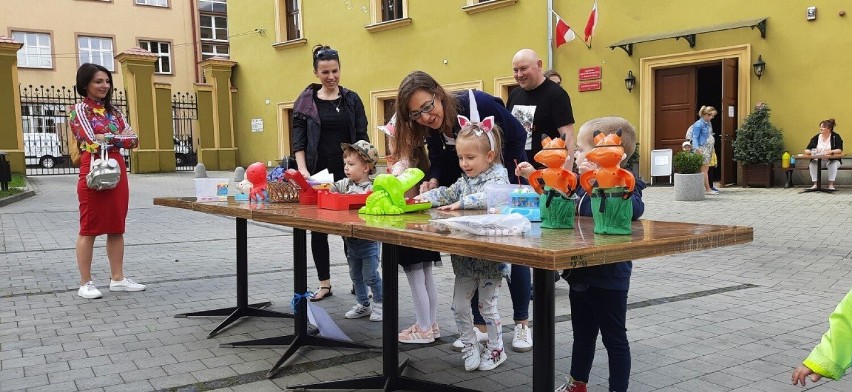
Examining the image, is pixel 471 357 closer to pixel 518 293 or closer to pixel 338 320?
pixel 518 293

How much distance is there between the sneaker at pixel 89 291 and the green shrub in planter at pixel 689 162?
8.75 m

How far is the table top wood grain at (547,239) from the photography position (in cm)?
178

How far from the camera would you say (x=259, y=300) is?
493cm

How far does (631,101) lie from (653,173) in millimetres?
1501

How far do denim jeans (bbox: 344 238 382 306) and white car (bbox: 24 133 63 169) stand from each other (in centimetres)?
2569

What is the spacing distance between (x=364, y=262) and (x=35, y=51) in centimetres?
3077

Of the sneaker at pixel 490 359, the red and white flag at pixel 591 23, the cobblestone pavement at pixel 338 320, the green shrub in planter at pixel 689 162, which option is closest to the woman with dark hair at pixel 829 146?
the green shrub in planter at pixel 689 162

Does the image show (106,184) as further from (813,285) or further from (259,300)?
(813,285)

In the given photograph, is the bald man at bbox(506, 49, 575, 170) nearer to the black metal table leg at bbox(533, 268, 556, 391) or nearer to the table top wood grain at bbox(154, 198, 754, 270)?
the table top wood grain at bbox(154, 198, 754, 270)

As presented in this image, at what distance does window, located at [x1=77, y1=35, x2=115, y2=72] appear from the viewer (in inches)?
1194

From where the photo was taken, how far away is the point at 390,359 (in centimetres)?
300

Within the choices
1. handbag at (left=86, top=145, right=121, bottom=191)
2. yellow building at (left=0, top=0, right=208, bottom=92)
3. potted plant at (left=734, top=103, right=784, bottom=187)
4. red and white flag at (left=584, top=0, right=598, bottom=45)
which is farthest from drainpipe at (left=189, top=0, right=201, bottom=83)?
handbag at (left=86, top=145, right=121, bottom=191)

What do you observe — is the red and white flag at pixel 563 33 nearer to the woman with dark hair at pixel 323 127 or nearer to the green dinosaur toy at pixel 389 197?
the woman with dark hair at pixel 323 127

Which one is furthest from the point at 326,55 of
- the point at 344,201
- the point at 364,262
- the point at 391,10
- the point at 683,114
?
the point at 391,10
